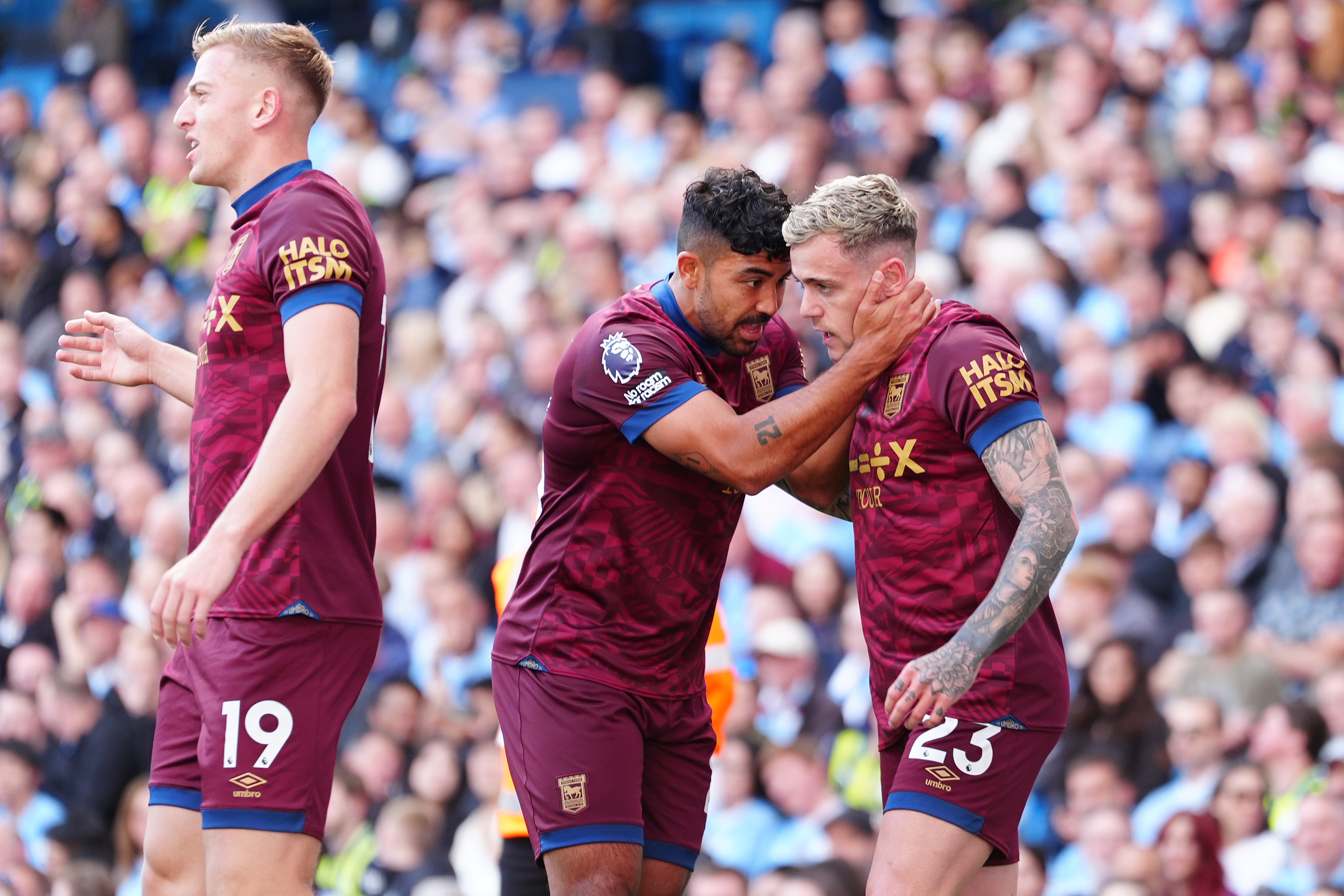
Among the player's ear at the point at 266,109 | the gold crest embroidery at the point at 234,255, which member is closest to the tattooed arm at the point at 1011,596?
the gold crest embroidery at the point at 234,255

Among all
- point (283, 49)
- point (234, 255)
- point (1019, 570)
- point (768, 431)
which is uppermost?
point (283, 49)

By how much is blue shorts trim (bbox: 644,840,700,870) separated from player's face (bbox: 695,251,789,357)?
1.42 meters

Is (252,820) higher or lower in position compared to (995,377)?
lower

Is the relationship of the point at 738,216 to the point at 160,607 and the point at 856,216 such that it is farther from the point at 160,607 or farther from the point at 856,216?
the point at 160,607

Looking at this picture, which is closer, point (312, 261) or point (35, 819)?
point (312, 261)

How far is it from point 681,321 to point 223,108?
137 cm

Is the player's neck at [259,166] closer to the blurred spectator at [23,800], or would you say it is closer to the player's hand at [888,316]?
the player's hand at [888,316]

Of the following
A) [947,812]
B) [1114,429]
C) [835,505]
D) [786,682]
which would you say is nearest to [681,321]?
[835,505]

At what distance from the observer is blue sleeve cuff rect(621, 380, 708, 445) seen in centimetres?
444

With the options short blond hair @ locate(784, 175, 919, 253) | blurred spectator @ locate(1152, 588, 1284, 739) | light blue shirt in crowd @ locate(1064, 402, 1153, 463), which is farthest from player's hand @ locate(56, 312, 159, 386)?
light blue shirt in crowd @ locate(1064, 402, 1153, 463)

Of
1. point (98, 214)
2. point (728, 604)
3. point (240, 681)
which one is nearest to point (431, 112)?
point (98, 214)

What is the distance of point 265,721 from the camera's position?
3.93 m

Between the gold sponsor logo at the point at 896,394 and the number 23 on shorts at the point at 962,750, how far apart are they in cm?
81

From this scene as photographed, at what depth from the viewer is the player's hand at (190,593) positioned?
11.7 ft
